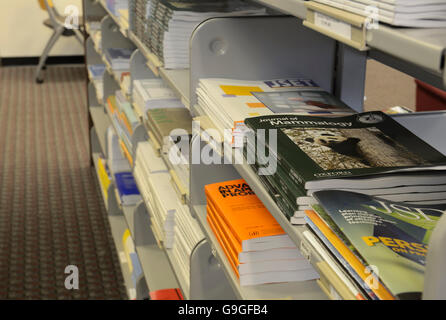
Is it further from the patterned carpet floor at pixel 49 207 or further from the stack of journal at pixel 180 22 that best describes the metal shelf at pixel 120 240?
the stack of journal at pixel 180 22

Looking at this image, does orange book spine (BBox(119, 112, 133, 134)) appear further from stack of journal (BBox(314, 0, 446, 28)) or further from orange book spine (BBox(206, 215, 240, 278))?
stack of journal (BBox(314, 0, 446, 28))

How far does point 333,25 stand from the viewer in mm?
800

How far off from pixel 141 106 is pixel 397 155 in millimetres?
1495

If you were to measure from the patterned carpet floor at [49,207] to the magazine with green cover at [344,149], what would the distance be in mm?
1951

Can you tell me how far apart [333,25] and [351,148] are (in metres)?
0.29

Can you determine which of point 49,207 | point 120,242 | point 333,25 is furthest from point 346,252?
point 49,207

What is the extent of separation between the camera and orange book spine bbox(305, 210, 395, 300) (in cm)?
75

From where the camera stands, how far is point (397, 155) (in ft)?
3.30

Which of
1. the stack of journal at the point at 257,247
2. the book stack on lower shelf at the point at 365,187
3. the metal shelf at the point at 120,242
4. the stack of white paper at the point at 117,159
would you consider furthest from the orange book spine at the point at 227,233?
the stack of white paper at the point at 117,159

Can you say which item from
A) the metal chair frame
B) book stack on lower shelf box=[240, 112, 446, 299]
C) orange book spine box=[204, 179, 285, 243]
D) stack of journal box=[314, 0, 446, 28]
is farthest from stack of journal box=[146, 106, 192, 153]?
the metal chair frame

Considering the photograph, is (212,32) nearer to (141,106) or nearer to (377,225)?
(377,225)

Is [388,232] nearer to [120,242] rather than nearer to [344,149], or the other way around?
[344,149]

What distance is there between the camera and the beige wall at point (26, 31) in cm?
700

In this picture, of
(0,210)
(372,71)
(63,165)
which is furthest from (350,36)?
(63,165)
